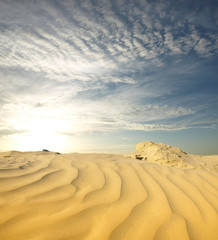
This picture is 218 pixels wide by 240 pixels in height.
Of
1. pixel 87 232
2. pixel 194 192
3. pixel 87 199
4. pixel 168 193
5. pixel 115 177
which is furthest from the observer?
pixel 115 177

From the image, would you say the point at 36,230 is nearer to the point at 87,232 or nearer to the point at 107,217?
the point at 87,232

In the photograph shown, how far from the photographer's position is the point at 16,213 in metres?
1.44

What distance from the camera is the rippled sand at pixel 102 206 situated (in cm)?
133

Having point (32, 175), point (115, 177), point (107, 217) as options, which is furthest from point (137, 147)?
point (107, 217)

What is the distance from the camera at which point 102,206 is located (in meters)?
1.68

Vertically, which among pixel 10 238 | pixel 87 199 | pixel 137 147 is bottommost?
pixel 10 238

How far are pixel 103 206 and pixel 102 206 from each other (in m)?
0.01

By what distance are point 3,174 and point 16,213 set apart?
1.01 metres

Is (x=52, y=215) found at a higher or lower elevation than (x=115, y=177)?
lower

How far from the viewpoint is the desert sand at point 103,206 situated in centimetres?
133

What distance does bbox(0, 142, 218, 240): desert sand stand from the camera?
4.37 ft

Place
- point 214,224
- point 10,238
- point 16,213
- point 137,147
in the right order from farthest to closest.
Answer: point 137,147, point 214,224, point 16,213, point 10,238

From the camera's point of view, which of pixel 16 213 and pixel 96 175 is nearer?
pixel 16 213

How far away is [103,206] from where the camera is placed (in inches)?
66.3
